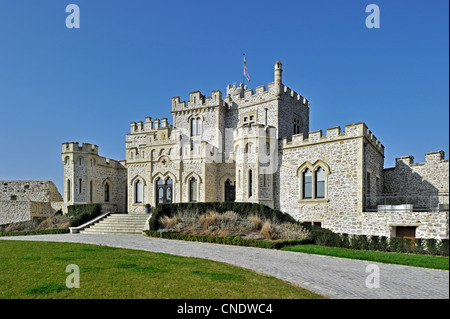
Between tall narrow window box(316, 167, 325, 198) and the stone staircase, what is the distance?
12881 mm

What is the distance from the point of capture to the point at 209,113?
103 ft

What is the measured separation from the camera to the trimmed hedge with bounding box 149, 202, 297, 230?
2161 centimetres

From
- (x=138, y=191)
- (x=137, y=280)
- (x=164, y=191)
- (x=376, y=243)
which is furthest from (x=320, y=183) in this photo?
(x=138, y=191)

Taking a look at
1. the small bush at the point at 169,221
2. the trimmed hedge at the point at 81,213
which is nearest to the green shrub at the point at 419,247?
the small bush at the point at 169,221

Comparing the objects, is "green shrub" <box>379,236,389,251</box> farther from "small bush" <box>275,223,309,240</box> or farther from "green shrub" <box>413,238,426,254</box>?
"small bush" <box>275,223,309,240</box>

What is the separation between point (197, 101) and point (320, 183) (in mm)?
15479

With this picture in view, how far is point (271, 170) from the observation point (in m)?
24.4

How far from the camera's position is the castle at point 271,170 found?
791 inches
